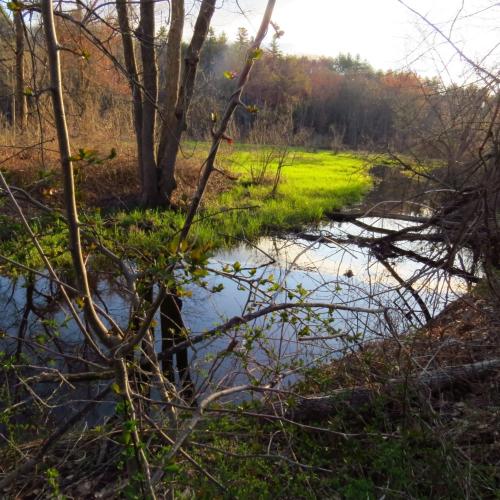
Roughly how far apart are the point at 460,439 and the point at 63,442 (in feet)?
7.73

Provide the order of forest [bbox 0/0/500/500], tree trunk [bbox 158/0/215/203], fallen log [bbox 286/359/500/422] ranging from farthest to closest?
tree trunk [bbox 158/0/215/203] < fallen log [bbox 286/359/500/422] < forest [bbox 0/0/500/500]

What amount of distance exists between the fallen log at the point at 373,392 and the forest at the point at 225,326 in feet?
0.05

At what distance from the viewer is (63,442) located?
290cm

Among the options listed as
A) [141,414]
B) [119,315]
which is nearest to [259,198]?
[119,315]

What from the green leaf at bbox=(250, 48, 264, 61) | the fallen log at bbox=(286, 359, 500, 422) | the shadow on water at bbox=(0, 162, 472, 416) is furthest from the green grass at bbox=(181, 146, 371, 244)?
the green leaf at bbox=(250, 48, 264, 61)

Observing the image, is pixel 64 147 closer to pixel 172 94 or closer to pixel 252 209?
pixel 172 94

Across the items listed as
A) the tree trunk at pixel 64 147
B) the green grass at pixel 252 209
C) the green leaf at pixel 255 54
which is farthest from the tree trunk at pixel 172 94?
the green leaf at pixel 255 54

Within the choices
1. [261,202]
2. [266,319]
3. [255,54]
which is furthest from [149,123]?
[255,54]

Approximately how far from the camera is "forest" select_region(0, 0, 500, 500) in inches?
67.6

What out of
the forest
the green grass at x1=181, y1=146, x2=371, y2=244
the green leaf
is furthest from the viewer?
the green grass at x1=181, y1=146, x2=371, y2=244

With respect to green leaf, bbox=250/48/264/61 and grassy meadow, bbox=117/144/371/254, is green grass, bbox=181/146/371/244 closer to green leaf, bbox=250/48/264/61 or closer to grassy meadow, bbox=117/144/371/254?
grassy meadow, bbox=117/144/371/254

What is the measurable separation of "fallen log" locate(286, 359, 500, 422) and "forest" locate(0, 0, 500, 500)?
0.01 meters

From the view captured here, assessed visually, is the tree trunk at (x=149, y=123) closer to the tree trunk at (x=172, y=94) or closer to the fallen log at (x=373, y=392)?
the tree trunk at (x=172, y=94)

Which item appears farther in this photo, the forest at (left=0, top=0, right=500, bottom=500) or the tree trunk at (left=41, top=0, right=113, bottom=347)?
the forest at (left=0, top=0, right=500, bottom=500)
